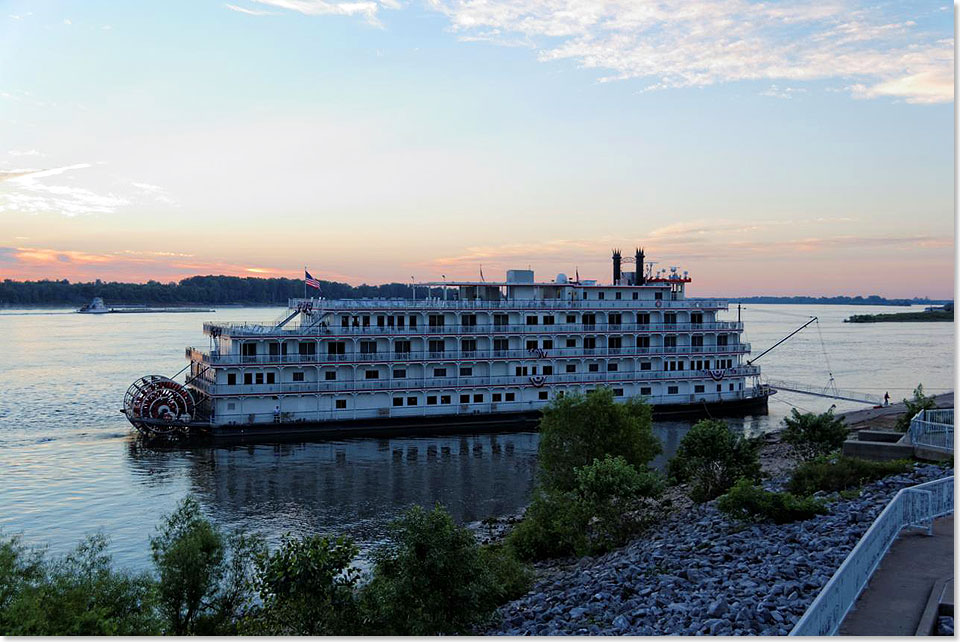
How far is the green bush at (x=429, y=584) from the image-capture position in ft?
40.9

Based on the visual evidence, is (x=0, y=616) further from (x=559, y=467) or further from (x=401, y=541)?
(x=559, y=467)

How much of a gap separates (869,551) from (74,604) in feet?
40.2

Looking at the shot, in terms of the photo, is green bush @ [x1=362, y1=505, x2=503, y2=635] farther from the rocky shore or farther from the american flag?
the american flag

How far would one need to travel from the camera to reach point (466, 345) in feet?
139

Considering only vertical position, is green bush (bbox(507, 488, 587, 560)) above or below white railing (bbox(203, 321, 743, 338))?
below

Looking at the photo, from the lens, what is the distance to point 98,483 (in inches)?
1143

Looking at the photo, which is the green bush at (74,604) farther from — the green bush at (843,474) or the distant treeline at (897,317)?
the distant treeline at (897,317)

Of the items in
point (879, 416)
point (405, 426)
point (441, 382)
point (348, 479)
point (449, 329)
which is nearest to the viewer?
point (348, 479)

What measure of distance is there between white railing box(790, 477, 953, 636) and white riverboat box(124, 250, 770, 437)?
Result: 25246 mm

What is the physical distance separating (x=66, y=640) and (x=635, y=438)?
17.8 m

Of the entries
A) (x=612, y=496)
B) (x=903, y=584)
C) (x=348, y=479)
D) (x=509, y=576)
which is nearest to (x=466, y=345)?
(x=348, y=479)

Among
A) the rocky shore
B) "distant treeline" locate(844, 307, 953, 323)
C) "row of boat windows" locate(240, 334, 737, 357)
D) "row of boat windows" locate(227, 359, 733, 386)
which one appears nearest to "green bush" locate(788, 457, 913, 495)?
the rocky shore

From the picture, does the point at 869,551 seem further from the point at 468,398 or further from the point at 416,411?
the point at 468,398

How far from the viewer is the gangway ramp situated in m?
45.2
